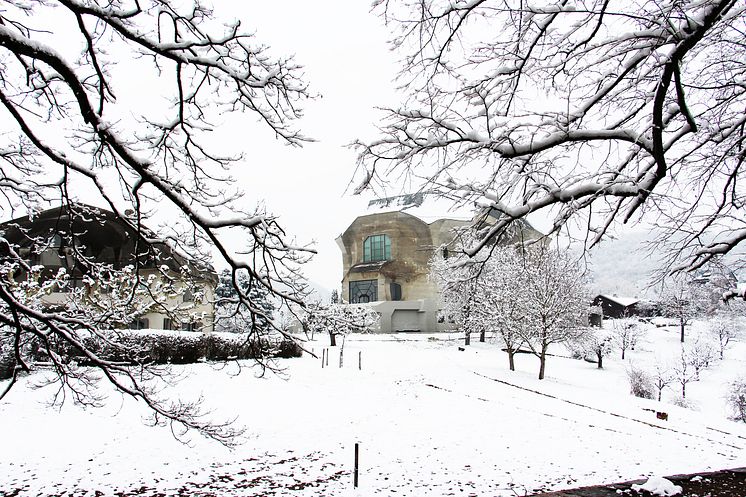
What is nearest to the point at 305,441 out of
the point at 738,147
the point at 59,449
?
the point at 59,449

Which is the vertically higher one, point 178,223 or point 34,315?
point 178,223

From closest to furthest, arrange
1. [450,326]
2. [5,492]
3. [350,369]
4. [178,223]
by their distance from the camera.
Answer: [178,223] < [5,492] < [350,369] < [450,326]

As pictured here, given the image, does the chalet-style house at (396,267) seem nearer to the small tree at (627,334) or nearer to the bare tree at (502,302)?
the small tree at (627,334)

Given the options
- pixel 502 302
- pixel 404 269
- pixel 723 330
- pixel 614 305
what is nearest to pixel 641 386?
pixel 502 302

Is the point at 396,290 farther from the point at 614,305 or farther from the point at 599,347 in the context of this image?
the point at 614,305

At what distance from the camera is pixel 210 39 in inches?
199

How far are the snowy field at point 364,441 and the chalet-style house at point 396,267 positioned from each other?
Answer: 109 ft

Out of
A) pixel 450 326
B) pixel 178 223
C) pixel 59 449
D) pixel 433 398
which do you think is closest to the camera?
pixel 178 223

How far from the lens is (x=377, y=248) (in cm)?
6022

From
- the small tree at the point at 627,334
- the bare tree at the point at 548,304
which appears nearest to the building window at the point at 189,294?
the bare tree at the point at 548,304

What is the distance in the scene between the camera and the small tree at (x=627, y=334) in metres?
39.2

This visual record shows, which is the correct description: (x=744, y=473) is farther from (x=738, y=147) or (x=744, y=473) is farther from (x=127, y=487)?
(x=127, y=487)

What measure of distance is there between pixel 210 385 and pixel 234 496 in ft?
36.7

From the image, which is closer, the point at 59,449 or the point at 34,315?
the point at 34,315
